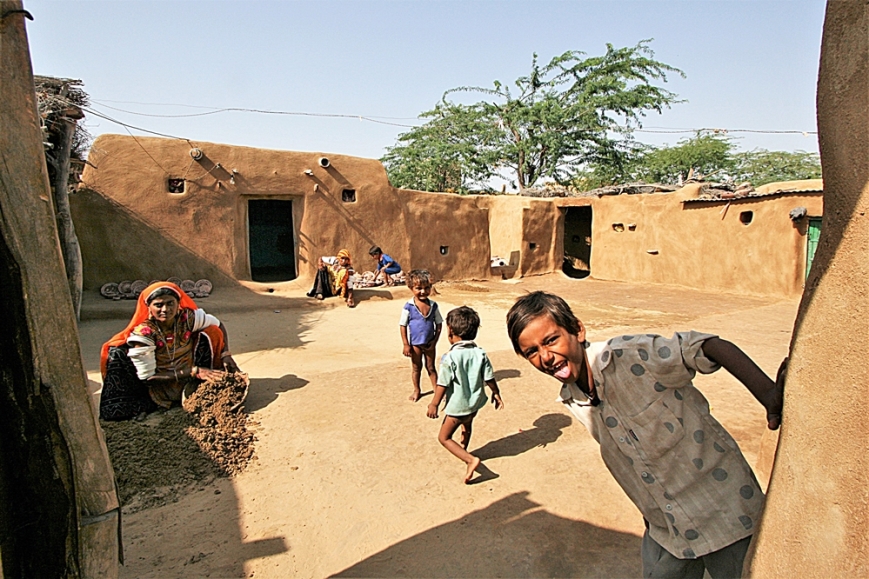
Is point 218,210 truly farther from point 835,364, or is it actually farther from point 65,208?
point 835,364

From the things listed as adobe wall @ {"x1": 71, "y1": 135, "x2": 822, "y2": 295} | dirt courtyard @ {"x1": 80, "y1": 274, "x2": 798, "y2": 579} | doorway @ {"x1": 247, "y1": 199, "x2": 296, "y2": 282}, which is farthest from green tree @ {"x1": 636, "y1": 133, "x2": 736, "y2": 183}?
dirt courtyard @ {"x1": 80, "y1": 274, "x2": 798, "y2": 579}

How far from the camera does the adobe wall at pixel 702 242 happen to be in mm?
11078

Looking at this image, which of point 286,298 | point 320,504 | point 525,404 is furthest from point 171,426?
point 286,298

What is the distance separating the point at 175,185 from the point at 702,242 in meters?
12.3

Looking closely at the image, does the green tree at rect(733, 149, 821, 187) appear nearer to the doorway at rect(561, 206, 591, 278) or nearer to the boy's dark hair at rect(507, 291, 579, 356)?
the doorway at rect(561, 206, 591, 278)

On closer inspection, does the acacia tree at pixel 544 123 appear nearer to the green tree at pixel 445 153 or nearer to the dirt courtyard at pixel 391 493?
the green tree at pixel 445 153

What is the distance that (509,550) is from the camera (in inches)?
96.7

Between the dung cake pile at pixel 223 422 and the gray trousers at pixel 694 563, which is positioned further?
the dung cake pile at pixel 223 422

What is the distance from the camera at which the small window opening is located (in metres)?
10.5

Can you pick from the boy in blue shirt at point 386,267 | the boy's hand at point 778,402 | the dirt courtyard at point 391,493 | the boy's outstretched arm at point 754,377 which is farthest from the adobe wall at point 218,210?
the boy's hand at point 778,402

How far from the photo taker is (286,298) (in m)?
10.5

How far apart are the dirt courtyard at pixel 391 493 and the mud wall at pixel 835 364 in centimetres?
145

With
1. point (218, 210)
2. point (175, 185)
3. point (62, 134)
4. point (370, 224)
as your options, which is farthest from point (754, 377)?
point (370, 224)

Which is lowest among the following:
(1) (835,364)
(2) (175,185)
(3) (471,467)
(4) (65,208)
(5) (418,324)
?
(3) (471,467)
